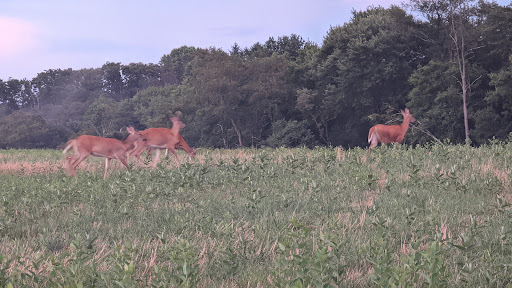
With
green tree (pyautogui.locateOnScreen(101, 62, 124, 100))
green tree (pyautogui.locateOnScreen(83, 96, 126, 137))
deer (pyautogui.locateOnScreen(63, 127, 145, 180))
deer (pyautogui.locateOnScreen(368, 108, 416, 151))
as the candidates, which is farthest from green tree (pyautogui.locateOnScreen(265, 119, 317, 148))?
green tree (pyautogui.locateOnScreen(101, 62, 124, 100))

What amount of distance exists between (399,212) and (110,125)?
56.7 m

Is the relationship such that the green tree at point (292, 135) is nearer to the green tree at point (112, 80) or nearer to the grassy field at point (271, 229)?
the grassy field at point (271, 229)

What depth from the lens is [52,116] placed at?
72375 mm

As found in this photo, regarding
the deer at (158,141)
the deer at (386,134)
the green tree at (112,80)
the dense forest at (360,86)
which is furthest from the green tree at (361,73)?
the green tree at (112,80)

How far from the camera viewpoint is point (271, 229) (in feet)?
20.5

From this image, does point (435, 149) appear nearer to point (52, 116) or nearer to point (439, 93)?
point (439, 93)

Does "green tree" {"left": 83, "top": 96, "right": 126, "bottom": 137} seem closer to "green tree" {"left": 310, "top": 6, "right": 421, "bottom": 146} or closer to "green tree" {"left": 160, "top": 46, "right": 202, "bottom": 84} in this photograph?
"green tree" {"left": 160, "top": 46, "right": 202, "bottom": 84}

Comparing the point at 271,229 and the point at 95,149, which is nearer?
the point at 271,229

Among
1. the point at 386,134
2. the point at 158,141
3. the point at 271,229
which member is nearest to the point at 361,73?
the point at 386,134

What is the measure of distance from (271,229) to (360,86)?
34507mm

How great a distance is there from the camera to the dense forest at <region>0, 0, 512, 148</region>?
34500mm

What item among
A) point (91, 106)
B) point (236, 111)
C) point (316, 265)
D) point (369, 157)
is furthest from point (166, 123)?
point (316, 265)

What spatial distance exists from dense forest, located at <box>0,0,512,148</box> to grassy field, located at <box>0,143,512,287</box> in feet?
61.7

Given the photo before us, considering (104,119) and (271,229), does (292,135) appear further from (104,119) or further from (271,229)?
(271,229)
